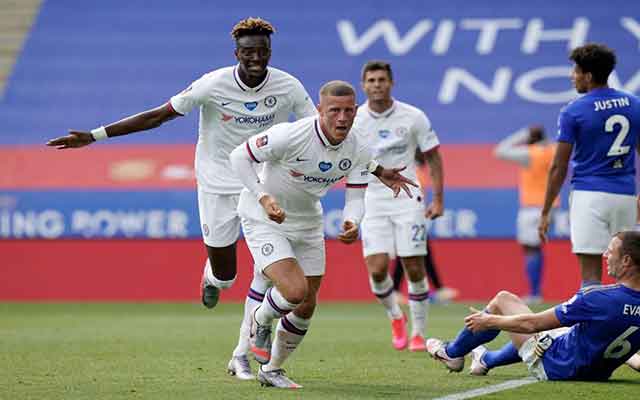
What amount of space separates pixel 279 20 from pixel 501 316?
1585 cm

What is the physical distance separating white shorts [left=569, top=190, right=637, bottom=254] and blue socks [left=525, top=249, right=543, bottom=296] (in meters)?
7.51

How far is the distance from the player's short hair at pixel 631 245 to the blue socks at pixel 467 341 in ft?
3.45

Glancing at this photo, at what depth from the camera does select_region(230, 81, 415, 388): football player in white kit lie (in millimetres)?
7535

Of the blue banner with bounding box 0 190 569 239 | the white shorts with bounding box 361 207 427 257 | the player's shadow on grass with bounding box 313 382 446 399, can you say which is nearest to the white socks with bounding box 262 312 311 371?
the player's shadow on grass with bounding box 313 382 446 399

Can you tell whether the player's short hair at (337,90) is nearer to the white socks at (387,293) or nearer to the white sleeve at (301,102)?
the white sleeve at (301,102)

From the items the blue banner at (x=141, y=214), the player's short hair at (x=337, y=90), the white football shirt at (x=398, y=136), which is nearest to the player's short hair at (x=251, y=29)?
the player's short hair at (x=337, y=90)

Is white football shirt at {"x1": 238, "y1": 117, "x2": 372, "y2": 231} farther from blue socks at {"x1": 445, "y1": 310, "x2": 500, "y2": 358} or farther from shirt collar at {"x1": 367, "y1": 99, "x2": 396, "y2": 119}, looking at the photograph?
shirt collar at {"x1": 367, "y1": 99, "x2": 396, "y2": 119}

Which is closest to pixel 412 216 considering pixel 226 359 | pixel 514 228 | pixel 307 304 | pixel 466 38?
pixel 226 359

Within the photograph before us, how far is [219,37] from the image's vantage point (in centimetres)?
2231

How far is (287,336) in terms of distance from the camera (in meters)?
7.88

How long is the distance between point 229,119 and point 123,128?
79 cm

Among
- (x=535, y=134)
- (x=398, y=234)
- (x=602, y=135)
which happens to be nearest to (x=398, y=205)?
(x=398, y=234)

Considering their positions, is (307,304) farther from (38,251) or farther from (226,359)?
(38,251)

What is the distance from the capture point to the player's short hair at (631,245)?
6980 millimetres
